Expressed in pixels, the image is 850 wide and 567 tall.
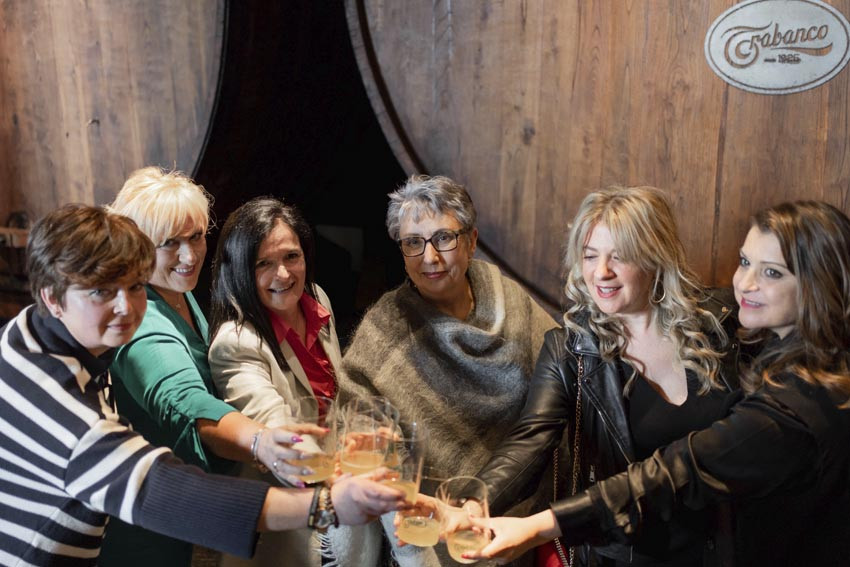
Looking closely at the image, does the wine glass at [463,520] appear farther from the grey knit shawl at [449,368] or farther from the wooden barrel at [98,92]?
the wooden barrel at [98,92]

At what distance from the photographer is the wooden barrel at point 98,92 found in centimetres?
188

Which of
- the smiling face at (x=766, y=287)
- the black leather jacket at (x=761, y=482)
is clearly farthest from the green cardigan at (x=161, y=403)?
the smiling face at (x=766, y=287)

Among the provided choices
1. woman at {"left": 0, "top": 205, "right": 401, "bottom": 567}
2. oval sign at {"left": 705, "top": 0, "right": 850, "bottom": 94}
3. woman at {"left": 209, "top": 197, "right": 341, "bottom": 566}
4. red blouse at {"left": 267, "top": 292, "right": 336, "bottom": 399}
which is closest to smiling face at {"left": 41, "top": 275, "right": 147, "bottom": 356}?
woman at {"left": 0, "top": 205, "right": 401, "bottom": 567}

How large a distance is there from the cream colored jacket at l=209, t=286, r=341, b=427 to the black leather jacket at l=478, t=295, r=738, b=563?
39 cm

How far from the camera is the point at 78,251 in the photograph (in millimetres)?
1094

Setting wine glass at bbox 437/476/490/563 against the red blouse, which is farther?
the red blouse

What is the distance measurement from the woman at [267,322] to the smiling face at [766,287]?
804 mm

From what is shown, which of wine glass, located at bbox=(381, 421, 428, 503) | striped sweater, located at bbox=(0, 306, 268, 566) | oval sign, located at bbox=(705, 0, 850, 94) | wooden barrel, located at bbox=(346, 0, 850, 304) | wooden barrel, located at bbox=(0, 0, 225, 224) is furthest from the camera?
wooden barrel, located at bbox=(0, 0, 225, 224)

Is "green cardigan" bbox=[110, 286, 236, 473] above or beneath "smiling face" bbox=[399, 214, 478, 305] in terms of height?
beneath

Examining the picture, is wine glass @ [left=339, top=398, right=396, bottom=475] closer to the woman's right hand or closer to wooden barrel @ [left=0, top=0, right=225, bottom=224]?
the woman's right hand

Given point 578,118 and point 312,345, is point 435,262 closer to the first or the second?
point 312,345

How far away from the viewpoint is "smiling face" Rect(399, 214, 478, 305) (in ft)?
5.23

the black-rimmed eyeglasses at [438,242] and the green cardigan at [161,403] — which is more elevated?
the black-rimmed eyeglasses at [438,242]

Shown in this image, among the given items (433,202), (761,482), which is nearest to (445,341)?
(433,202)
